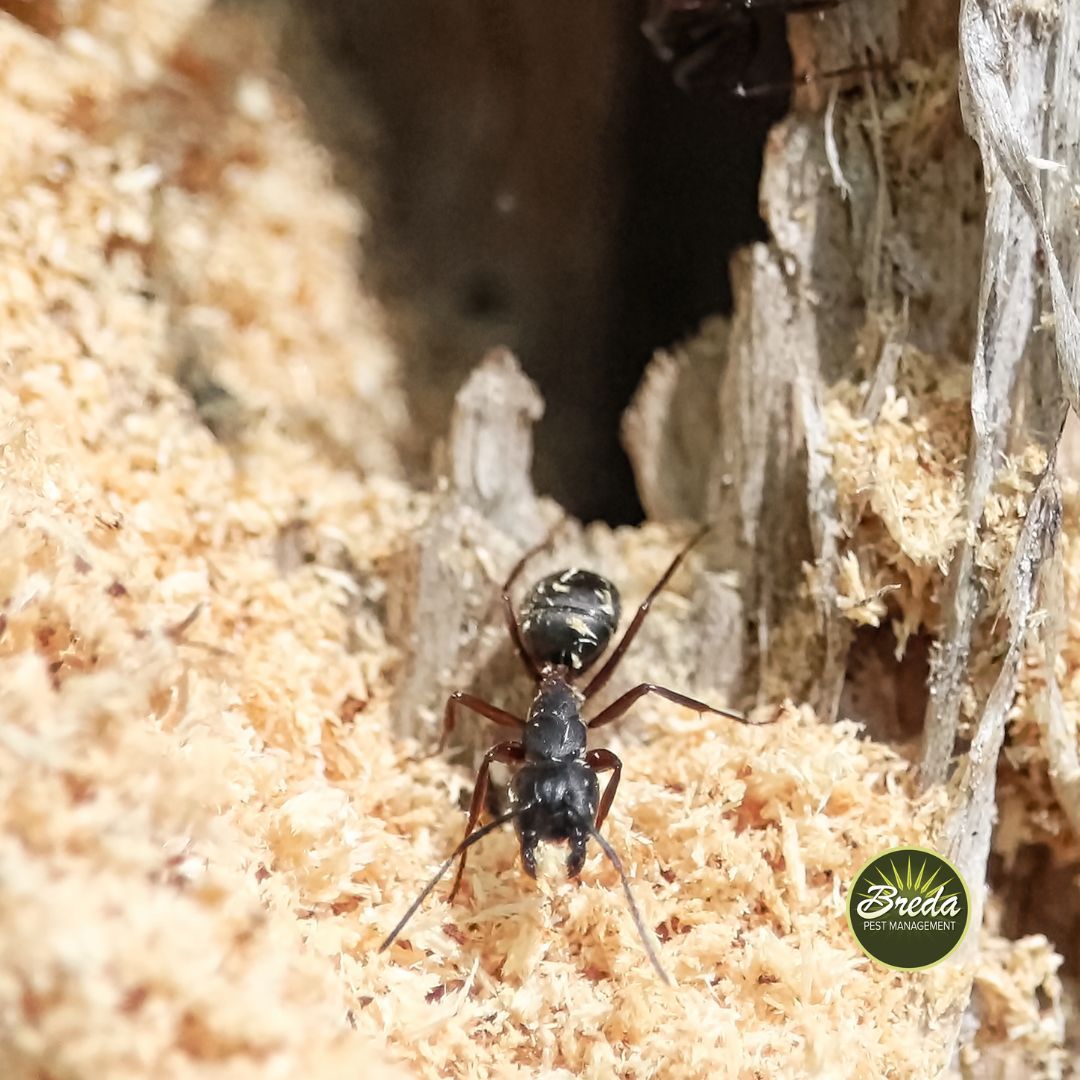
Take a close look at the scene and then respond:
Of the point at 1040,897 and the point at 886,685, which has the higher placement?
the point at 886,685

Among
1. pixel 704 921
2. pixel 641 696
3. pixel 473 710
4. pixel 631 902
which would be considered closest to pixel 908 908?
pixel 704 921

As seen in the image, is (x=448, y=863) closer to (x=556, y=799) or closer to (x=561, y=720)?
(x=556, y=799)

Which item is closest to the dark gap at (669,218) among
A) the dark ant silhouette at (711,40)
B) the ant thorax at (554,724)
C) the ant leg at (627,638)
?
the dark ant silhouette at (711,40)

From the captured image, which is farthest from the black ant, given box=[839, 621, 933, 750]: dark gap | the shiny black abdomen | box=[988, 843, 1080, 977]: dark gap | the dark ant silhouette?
the dark ant silhouette

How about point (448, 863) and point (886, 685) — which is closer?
point (448, 863)

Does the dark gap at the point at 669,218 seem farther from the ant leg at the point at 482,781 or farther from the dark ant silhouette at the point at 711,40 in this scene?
the ant leg at the point at 482,781

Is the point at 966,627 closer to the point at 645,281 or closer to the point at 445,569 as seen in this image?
the point at 445,569
